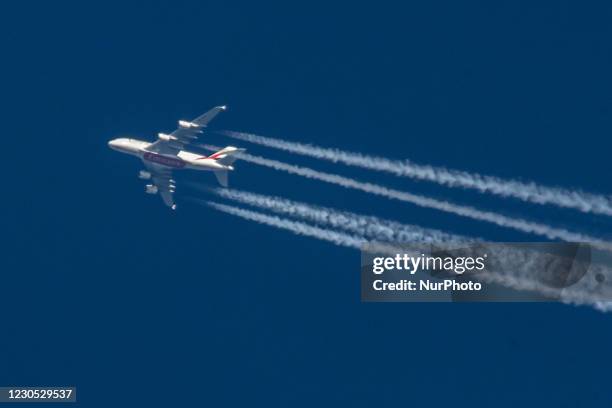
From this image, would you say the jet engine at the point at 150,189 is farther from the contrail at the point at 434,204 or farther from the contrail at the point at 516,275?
the contrail at the point at 516,275

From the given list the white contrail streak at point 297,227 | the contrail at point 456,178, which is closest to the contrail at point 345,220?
the white contrail streak at point 297,227

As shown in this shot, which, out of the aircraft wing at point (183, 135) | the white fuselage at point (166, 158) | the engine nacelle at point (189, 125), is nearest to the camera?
the aircraft wing at point (183, 135)

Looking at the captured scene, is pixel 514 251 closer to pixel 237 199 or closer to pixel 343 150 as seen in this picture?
pixel 343 150

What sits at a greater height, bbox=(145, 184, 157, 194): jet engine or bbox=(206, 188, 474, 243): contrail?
bbox=(145, 184, 157, 194): jet engine

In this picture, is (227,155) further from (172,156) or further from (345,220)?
(345,220)

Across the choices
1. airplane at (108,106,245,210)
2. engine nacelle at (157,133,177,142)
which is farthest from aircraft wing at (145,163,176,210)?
engine nacelle at (157,133,177,142)

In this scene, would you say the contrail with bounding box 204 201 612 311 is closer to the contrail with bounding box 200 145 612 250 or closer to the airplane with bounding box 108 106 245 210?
the contrail with bounding box 200 145 612 250
